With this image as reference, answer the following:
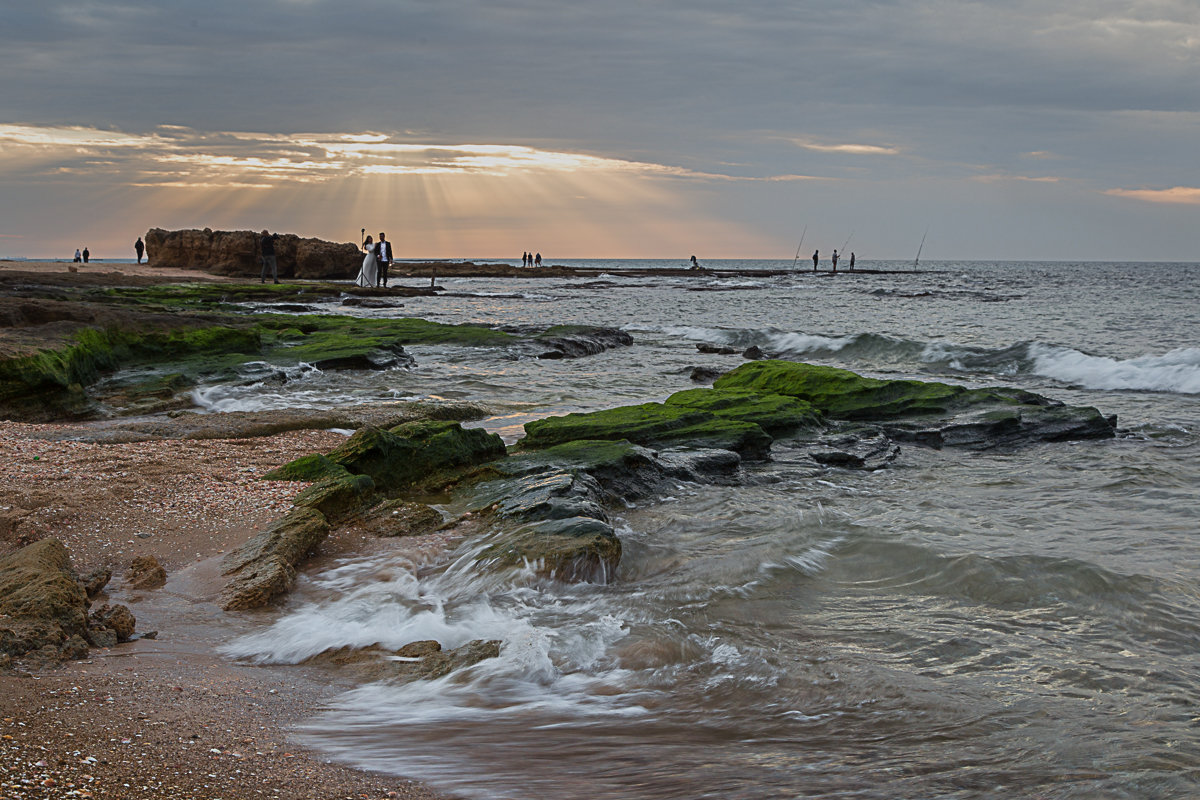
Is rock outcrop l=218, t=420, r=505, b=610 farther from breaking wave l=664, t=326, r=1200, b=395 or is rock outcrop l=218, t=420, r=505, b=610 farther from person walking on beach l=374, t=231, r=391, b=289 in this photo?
person walking on beach l=374, t=231, r=391, b=289

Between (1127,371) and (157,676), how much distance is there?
15505 mm

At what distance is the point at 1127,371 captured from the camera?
1445 cm

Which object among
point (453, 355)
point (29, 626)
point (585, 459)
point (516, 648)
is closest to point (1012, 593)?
point (516, 648)

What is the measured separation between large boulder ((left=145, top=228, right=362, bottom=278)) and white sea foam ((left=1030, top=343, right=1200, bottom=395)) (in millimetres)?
41978

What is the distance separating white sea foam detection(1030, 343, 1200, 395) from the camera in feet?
43.9

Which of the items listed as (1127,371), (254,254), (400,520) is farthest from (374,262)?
(400,520)

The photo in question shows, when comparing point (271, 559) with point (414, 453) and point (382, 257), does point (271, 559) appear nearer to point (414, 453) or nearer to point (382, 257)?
point (414, 453)

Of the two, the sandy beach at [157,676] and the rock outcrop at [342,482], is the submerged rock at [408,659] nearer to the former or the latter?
the sandy beach at [157,676]

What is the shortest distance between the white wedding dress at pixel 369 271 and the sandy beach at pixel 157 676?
99.1 feet

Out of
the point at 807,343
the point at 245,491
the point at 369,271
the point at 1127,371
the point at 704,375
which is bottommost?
the point at 245,491

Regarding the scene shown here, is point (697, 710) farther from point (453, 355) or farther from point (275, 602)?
point (453, 355)

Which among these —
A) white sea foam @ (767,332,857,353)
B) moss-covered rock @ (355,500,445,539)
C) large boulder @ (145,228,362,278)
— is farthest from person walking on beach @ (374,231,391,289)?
moss-covered rock @ (355,500,445,539)

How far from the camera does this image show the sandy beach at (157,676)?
2.39m

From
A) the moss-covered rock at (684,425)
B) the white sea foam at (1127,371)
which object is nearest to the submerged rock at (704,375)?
the moss-covered rock at (684,425)
